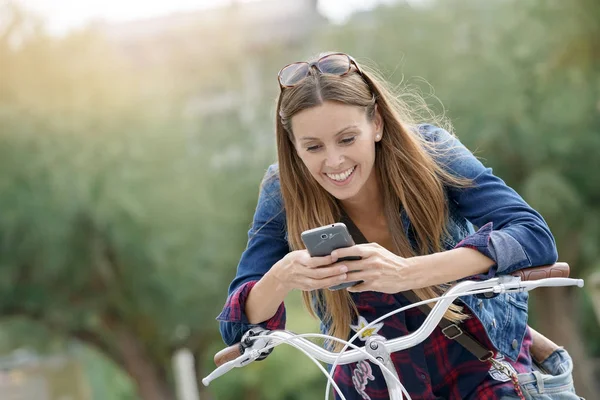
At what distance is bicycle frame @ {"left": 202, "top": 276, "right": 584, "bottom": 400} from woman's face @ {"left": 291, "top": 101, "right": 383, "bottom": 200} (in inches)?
17.5

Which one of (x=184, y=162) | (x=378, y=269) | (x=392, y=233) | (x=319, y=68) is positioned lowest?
(x=378, y=269)

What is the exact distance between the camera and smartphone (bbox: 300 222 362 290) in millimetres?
2174

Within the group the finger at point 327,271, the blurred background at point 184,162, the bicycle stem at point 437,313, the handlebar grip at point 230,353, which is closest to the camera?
the bicycle stem at point 437,313

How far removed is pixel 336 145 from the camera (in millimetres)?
2457

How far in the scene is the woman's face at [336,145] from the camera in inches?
96.8

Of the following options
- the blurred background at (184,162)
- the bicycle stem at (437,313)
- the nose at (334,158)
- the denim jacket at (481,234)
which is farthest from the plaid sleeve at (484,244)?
the blurred background at (184,162)

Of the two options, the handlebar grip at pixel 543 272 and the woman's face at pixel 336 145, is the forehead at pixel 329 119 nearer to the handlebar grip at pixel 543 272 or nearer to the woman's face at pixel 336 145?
the woman's face at pixel 336 145

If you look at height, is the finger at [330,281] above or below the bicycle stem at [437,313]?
above

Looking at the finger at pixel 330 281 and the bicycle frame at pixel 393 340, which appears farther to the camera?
the finger at pixel 330 281

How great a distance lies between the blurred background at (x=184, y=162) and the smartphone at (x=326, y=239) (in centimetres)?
988

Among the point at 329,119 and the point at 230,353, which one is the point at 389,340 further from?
the point at 329,119

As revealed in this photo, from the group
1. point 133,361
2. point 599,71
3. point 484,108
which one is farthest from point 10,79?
point 599,71

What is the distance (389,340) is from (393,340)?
11mm

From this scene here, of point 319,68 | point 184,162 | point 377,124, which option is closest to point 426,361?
point 377,124
